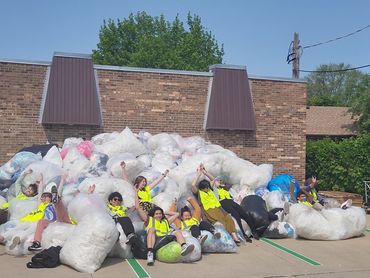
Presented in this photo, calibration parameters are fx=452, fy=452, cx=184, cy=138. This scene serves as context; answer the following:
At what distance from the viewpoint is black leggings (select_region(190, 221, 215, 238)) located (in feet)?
23.0

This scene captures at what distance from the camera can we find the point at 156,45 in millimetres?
37344

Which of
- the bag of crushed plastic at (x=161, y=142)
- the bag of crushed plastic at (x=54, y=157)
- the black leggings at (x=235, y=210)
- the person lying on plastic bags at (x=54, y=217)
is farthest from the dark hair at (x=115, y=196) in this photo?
the bag of crushed plastic at (x=161, y=142)

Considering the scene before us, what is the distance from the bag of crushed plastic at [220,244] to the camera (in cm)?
704

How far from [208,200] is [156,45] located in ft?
101

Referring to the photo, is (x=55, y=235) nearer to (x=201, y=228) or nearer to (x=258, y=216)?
(x=201, y=228)

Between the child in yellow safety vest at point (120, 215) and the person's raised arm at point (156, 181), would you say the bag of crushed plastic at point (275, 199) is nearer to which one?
the person's raised arm at point (156, 181)

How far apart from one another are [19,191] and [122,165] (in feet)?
6.41

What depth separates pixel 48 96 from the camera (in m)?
11.1

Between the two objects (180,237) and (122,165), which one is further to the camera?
(122,165)

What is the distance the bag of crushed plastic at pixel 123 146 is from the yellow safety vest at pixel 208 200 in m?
2.61

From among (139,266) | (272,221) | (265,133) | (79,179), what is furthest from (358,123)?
(139,266)

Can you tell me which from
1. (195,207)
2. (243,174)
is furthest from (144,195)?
(243,174)

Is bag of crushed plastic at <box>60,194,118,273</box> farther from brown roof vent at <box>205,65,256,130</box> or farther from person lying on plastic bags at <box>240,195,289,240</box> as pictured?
brown roof vent at <box>205,65,256,130</box>

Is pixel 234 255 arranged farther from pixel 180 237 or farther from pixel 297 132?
pixel 297 132
